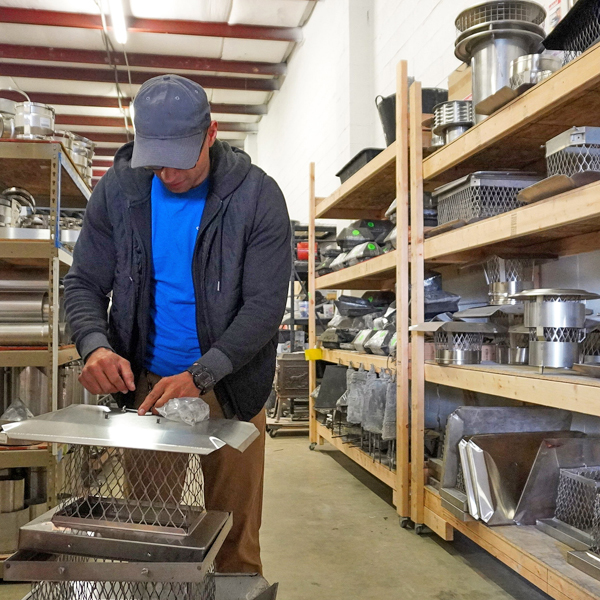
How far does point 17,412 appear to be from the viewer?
95.0 inches

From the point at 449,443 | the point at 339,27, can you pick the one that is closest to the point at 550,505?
the point at 449,443

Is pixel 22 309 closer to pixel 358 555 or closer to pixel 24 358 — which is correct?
pixel 24 358

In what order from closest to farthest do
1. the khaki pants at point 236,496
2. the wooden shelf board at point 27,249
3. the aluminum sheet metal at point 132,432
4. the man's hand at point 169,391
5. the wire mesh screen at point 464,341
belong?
the aluminum sheet metal at point 132,432 → the man's hand at point 169,391 → the khaki pants at point 236,496 → the wooden shelf board at point 27,249 → the wire mesh screen at point 464,341

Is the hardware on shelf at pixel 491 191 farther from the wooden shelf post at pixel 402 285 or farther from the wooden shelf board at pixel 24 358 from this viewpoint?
the wooden shelf board at pixel 24 358

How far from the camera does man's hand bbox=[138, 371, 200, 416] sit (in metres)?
1.21

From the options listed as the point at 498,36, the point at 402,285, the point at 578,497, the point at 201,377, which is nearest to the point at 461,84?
the point at 498,36

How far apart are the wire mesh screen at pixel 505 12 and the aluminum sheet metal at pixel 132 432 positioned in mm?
1719

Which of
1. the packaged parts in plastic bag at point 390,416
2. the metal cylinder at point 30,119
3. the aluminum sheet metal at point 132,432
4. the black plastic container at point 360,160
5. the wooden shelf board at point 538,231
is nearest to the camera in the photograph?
the aluminum sheet metal at point 132,432

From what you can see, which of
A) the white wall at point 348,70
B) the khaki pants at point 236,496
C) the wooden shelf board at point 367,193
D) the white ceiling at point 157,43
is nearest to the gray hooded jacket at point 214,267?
the khaki pants at point 236,496

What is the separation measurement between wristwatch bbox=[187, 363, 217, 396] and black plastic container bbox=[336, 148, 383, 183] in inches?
89.4

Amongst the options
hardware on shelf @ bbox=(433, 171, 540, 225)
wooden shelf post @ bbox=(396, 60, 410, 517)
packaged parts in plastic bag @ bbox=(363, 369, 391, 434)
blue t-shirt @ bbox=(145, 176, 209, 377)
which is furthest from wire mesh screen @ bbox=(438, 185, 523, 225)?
blue t-shirt @ bbox=(145, 176, 209, 377)

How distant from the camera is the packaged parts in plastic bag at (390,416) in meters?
2.77

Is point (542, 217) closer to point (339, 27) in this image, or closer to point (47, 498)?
point (47, 498)

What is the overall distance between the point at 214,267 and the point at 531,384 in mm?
1003
